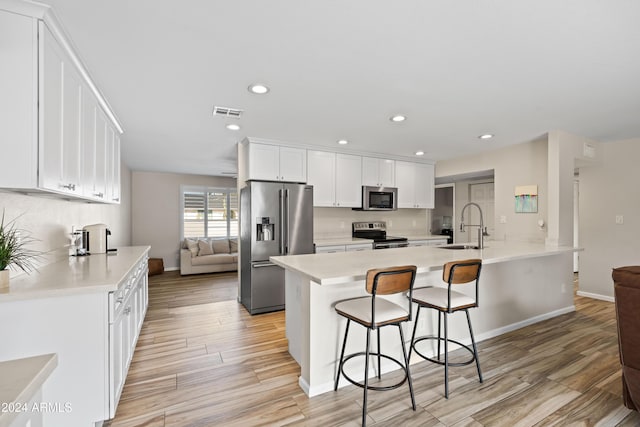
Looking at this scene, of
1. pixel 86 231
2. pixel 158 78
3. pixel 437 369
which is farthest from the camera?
pixel 86 231

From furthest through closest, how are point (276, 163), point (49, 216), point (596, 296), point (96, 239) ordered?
point (596, 296), point (276, 163), point (96, 239), point (49, 216)

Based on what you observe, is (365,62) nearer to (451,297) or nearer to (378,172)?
(451,297)

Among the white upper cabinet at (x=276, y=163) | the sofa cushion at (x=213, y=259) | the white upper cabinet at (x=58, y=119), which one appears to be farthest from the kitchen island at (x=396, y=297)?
the sofa cushion at (x=213, y=259)

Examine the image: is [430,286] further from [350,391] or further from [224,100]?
[224,100]

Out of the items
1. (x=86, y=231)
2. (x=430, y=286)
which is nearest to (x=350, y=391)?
(x=430, y=286)

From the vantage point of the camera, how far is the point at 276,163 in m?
4.24

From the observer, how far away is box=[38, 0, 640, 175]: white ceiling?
1604 millimetres

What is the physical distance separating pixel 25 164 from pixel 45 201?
3.75ft

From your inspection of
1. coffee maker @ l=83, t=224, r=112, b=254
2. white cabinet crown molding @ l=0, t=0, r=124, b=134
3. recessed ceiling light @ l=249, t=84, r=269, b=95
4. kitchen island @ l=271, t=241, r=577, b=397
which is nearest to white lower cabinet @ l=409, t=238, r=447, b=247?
kitchen island @ l=271, t=241, r=577, b=397

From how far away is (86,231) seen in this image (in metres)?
3.07

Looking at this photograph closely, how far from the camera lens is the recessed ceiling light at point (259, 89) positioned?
8.15ft

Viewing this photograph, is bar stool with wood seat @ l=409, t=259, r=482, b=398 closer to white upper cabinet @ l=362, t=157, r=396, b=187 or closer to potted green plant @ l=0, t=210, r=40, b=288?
potted green plant @ l=0, t=210, r=40, b=288

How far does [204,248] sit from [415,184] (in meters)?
4.77

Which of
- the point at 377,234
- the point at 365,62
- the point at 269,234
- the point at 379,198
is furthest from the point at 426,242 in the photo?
the point at 365,62
